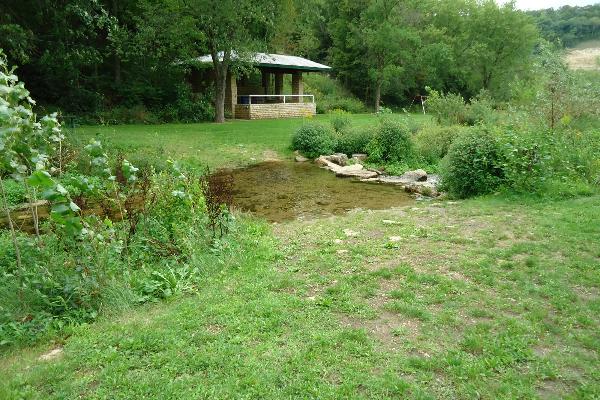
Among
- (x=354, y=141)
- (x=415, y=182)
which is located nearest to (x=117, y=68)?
(x=354, y=141)

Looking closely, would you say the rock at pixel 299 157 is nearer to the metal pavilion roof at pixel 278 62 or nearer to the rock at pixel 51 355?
the metal pavilion roof at pixel 278 62

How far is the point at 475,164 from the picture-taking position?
353 inches

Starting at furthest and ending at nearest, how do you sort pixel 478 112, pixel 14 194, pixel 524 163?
pixel 478 112
pixel 14 194
pixel 524 163

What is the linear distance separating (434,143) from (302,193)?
19.4ft

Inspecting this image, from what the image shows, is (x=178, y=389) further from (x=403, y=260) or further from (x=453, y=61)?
(x=453, y=61)

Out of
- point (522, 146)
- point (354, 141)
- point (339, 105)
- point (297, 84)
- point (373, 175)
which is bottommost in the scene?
point (373, 175)

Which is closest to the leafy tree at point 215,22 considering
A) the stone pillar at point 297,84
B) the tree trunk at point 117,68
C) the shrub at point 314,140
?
the tree trunk at point 117,68

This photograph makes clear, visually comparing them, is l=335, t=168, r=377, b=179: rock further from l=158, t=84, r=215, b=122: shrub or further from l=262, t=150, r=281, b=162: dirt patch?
l=158, t=84, r=215, b=122: shrub

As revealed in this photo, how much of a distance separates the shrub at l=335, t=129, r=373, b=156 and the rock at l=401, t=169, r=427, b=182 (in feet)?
9.47

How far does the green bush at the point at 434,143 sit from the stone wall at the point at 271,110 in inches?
502

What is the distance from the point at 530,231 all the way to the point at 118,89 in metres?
21.4

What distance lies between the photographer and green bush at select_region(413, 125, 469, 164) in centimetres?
1424

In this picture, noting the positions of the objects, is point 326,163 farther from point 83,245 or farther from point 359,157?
point 83,245

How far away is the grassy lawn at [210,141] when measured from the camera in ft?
45.6
